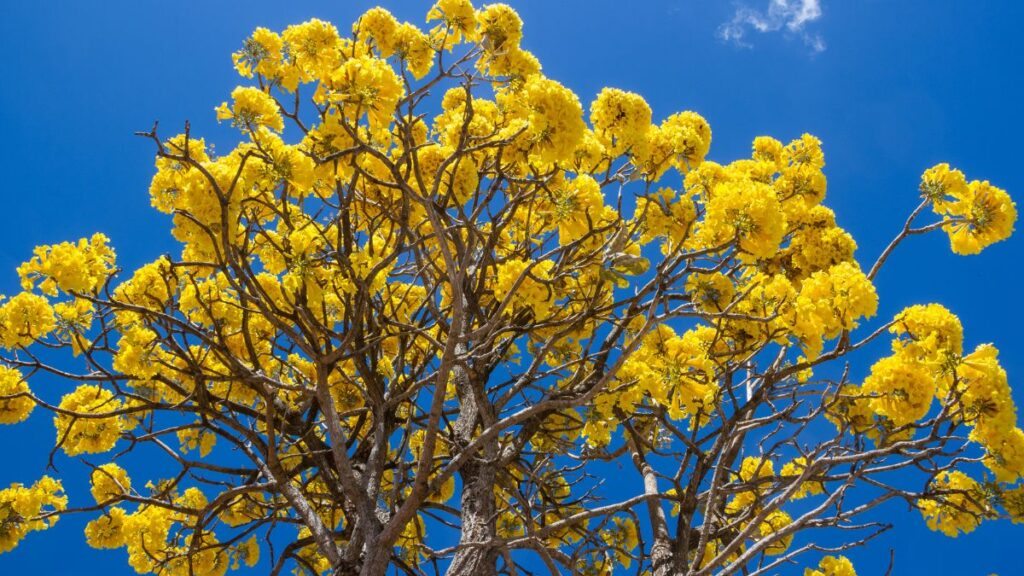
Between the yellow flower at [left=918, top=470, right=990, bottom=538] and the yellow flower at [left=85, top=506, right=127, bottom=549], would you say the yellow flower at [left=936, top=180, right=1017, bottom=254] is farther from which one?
the yellow flower at [left=85, top=506, right=127, bottom=549]

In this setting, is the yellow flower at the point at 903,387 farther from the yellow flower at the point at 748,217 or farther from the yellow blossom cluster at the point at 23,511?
the yellow blossom cluster at the point at 23,511

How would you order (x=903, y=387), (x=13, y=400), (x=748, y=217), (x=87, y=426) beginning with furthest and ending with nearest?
(x=87, y=426), (x=13, y=400), (x=903, y=387), (x=748, y=217)

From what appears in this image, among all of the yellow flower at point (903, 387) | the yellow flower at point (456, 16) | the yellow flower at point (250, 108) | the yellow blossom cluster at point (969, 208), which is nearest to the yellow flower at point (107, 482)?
the yellow flower at point (250, 108)

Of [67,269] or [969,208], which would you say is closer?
[67,269]

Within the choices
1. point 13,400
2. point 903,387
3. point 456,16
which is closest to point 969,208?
point 903,387

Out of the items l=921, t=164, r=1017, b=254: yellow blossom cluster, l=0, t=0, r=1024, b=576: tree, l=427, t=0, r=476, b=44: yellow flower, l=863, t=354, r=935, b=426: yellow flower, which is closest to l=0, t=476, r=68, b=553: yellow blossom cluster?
l=0, t=0, r=1024, b=576: tree

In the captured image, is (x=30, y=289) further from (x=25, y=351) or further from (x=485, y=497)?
(x=485, y=497)

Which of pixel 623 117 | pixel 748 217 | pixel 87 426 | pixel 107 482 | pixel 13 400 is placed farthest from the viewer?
pixel 107 482

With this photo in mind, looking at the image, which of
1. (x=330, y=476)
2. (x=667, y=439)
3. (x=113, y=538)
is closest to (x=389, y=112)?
(x=330, y=476)

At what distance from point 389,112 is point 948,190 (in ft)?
14.4

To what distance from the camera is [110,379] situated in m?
4.99

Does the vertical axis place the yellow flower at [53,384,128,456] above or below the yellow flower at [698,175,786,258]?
above

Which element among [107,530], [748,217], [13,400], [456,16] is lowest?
[748,217]

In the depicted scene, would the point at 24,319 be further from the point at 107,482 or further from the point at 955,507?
the point at 955,507
